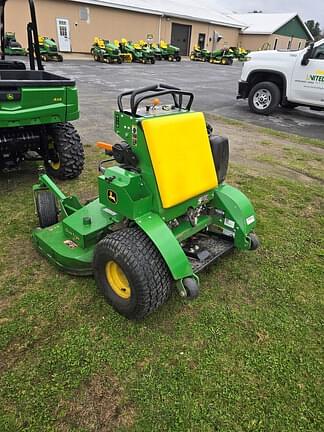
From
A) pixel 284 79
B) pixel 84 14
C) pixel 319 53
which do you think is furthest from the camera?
pixel 84 14

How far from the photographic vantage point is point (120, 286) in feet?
8.00

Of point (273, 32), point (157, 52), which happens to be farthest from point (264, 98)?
point (273, 32)

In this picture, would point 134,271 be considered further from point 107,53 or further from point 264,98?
point 107,53

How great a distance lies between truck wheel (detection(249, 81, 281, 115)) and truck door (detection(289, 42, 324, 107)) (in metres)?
0.39

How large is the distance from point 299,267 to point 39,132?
10.2 feet

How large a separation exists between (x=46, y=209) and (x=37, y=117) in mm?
1083

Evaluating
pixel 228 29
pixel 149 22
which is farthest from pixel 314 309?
pixel 228 29

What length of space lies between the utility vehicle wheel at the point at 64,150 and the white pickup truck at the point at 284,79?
613 cm

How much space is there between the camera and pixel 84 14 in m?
23.0

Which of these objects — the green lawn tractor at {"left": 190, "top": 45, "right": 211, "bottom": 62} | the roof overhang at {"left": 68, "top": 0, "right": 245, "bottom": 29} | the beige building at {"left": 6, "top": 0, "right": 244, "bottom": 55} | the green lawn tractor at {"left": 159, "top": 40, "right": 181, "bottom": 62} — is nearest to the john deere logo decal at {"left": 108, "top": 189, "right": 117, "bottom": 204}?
the beige building at {"left": 6, "top": 0, "right": 244, "bottom": 55}

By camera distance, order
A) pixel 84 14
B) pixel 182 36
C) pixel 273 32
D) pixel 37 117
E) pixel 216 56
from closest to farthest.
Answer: pixel 37 117 < pixel 84 14 < pixel 216 56 < pixel 182 36 < pixel 273 32

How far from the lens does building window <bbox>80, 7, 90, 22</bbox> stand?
22.8m

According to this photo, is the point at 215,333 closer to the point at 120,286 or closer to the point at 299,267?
the point at 120,286

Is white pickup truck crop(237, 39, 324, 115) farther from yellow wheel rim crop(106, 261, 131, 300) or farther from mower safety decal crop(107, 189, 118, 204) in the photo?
yellow wheel rim crop(106, 261, 131, 300)
